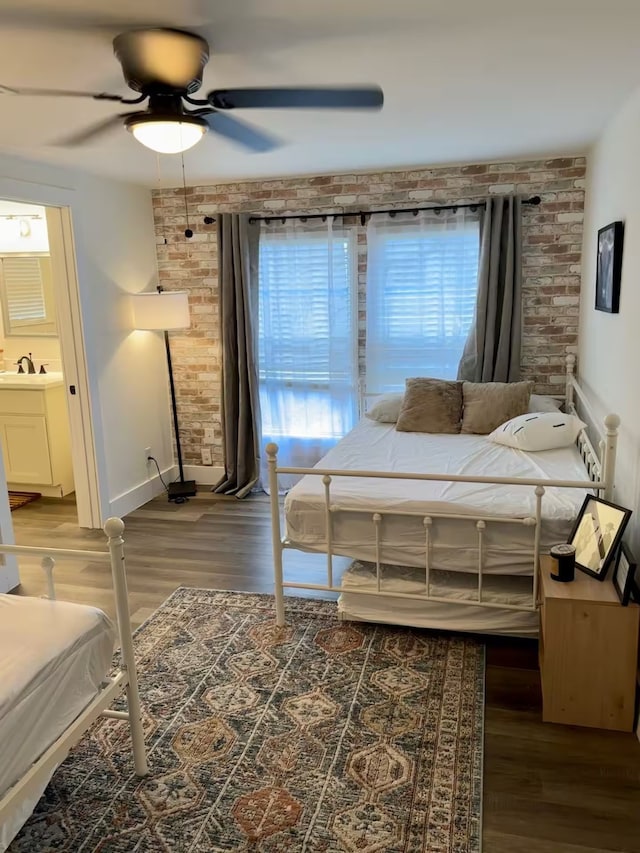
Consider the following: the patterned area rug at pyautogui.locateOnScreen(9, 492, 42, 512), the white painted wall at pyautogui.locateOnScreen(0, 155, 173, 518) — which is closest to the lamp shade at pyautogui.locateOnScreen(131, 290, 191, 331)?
the white painted wall at pyautogui.locateOnScreen(0, 155, 173, 518)

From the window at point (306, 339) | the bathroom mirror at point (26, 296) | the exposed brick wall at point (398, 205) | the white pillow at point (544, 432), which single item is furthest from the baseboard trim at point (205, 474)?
the white pillow at point (544, 432)

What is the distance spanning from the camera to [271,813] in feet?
6.63

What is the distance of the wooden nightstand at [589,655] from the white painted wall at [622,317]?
317mm

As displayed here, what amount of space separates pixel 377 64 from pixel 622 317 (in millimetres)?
1529

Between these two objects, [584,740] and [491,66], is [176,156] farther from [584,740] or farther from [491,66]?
[584,740]

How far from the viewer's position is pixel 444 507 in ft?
9.20

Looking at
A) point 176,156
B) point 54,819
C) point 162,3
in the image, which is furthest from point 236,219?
point 54,819

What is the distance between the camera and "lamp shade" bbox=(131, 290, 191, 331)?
182 inches

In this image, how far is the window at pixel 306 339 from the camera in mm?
4793

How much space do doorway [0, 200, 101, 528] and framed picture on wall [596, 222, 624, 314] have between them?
320 centimetres

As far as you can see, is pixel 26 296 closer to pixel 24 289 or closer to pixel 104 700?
pixel 24 289

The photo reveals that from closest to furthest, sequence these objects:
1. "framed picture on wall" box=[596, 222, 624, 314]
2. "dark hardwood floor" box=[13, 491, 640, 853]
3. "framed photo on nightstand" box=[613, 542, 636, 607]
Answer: "dark hardwood floor" box=[13, 491, 640, 853]
"framed photo on nightstand" box=[613, 542, 636, 607]
"framed picture on wall" box=[596, 222, 624, 314]

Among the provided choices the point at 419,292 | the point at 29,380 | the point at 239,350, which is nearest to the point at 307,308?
the point at 239,350

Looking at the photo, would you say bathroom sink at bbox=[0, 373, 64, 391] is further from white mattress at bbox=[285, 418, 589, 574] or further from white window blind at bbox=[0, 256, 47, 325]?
white mattress at bbox=[285, 418, 589, 574]
